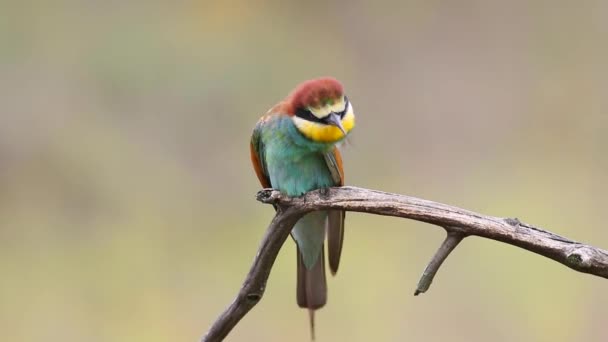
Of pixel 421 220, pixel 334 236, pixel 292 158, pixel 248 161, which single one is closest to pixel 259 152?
pixel 292 158

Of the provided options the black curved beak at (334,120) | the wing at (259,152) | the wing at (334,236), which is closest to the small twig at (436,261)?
the black curved beak at (334,120)

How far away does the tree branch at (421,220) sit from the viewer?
1.37m

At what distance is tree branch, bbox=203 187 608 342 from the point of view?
1.37m

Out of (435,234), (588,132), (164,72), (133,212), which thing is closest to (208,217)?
(133,212)

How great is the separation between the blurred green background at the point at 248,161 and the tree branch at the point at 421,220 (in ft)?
4.31

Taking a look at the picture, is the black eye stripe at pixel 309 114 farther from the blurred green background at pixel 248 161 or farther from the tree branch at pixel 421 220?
the blurred green background at pixel 248 161

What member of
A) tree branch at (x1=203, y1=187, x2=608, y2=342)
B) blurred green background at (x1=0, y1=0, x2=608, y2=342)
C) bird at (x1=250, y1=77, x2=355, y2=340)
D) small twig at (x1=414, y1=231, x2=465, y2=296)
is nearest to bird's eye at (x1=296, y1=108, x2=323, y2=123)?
bird at (x1=250, y1=77, x2=355, y2=340)

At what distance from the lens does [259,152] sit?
189cm

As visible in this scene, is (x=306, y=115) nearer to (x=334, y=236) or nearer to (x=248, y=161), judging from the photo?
(x=334, y=236)

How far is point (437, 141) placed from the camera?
3.01m

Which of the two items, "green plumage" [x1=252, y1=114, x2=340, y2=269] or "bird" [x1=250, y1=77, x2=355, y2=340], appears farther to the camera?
"green plumage" [x1=252, y1=114, x2=340, y2=269]

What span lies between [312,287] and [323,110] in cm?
45

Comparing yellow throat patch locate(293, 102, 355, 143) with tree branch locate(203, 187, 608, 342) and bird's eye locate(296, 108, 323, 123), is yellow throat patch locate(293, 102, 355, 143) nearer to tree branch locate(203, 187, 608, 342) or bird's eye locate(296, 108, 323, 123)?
bird's eye locate(296, 108, 323, 123)

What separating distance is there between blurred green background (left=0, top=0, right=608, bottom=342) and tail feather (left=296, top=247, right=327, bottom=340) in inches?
38.6
